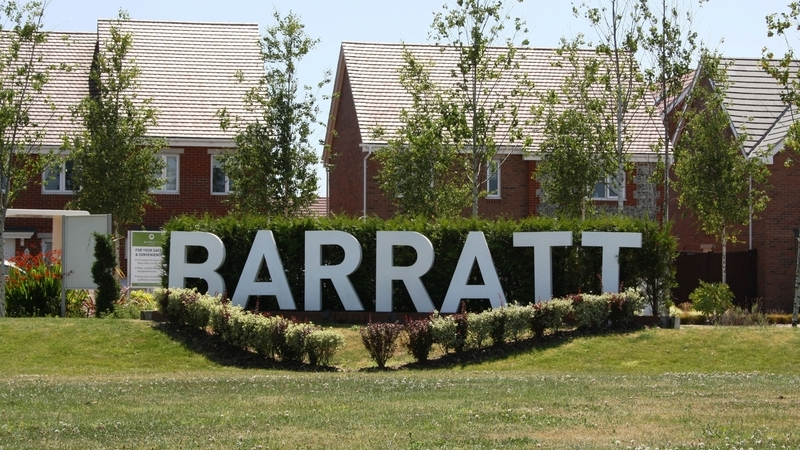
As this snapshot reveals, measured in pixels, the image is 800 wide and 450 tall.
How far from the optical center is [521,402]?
13844 mm

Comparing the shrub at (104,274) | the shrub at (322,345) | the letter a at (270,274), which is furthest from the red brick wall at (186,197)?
the shrub at (322,345)

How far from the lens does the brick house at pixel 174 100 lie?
1540 inches

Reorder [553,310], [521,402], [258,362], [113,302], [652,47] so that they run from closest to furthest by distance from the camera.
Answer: [521,402] < [258,362] < [553,310] < [113,302] < [652,47]

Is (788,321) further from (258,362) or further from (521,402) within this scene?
(521,402)

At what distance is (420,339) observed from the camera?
21.2 meters

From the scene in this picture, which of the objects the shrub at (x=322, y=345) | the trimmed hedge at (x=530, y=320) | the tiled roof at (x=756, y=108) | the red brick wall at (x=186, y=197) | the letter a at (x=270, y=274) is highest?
the tiled roof at (x=756, y=108)

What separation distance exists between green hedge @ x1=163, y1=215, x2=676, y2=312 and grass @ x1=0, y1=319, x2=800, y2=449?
1.97 metres

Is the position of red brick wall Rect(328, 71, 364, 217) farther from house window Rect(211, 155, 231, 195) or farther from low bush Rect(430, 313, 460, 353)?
low bush Rect(430, 313, 460, 353)

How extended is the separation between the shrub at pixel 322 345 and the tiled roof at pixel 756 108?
20147 mm

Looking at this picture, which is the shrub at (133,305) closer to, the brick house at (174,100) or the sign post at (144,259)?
the sign post at (144,259)

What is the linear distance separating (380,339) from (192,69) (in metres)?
25.3

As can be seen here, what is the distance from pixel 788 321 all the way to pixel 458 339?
14213 mm

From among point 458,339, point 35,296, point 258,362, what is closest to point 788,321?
point 458,339

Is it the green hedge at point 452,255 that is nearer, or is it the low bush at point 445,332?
the low bush at point 445,332
